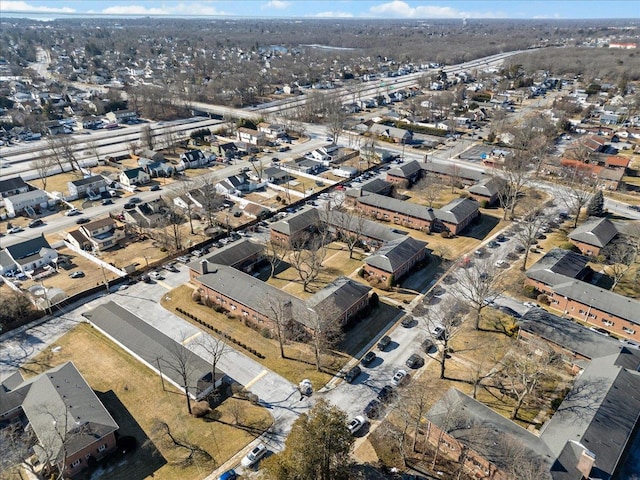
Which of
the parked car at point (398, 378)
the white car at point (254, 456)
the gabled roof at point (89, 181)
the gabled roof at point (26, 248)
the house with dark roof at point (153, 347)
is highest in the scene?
the gabled roof at point (89, 181)

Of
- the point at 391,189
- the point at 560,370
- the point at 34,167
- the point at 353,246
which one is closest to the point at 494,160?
the point at 391,189

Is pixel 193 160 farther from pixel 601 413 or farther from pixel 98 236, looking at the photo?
pixel 601 413

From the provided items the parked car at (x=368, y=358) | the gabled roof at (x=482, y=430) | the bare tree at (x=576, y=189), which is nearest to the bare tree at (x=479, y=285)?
the parked car at (x=368, y=358)

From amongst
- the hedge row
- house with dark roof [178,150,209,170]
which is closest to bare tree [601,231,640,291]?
the hedge row

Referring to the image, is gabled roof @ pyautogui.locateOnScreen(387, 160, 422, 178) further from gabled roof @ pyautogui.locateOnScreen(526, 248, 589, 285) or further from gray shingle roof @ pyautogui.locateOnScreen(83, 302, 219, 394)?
gray shingle roof @ pyautogui.locateOnScreen(83, 302, 219, 394)

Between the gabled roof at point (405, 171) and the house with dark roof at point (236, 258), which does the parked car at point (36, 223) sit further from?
the gabled roof at point (405, 171)
